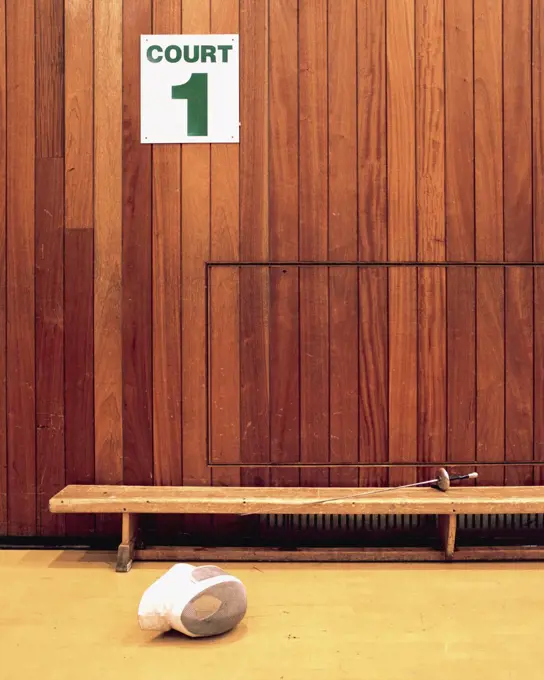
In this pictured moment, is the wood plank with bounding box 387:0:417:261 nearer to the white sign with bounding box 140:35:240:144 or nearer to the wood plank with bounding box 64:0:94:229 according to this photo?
the white sign with bounding box 140:35:240:144

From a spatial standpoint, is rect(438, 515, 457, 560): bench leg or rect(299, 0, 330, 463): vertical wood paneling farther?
rect(299, 0, 330, 463): vertical wood paneling

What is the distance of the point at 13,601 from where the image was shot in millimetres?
1910

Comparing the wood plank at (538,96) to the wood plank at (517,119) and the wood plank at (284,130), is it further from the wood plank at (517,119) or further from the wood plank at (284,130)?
the wood plank at (284,130)

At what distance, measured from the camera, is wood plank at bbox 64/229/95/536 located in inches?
94.8

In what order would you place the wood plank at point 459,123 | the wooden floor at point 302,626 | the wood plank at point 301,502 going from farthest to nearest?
the wood plank at point 459,123, the wood plank at point 301,502, the wooden floor at point 302,626

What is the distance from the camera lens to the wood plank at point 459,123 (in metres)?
2.36

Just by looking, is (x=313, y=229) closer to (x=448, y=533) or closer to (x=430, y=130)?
(x=430, y=130)

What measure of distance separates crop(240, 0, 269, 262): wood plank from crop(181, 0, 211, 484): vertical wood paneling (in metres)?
0.16

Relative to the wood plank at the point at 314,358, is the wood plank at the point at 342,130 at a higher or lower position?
higher

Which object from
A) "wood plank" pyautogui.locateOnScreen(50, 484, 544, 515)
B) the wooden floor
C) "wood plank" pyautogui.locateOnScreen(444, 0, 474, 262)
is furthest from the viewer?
"wood plank" pyautogui.locateOnScreen(444, 0, 474, 262)

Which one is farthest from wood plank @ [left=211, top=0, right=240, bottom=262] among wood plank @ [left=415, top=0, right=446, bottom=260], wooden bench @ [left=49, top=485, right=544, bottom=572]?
wooden bench @ [left=49, top=485, right=544, bottom=572]

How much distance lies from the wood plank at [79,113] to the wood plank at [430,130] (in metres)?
1.37

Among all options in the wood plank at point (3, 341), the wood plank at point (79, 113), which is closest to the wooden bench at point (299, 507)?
the wood plank at point (3, 341)

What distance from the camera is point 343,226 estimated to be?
2383 millimetres
